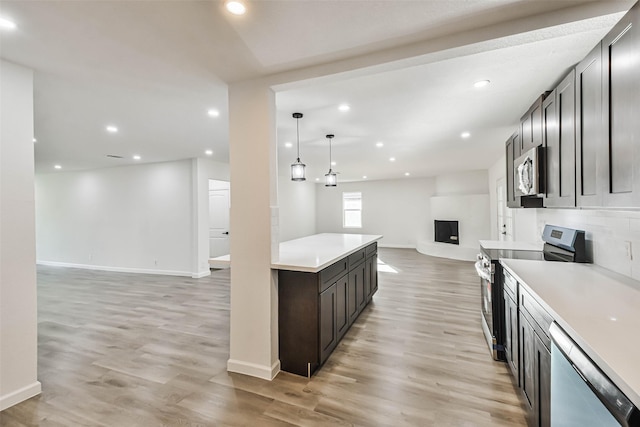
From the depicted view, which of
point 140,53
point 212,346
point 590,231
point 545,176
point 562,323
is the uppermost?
point 140,53

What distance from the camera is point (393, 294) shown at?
Result: 4723 millimetres

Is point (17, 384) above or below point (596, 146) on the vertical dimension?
below

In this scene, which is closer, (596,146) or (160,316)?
(596,146)

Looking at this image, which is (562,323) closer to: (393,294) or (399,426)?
(399,426)

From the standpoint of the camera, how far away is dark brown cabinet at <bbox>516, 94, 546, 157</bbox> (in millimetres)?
2500

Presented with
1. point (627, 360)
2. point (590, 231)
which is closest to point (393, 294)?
point (590, 231)

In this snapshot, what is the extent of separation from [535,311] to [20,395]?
11.8 ft

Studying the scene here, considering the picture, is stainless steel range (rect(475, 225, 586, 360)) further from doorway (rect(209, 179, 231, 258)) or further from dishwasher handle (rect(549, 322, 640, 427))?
doorway (rect(209, 179, 231, 258))

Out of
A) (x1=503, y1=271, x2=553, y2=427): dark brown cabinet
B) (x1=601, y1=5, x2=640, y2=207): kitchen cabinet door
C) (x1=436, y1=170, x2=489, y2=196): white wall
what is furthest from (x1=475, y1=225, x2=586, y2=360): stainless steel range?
(x1=436, y1=170, x2=489, y2=196): white wall

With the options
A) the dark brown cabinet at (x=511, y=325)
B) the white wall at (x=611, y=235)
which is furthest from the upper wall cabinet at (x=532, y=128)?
the dark brown cabinet at (x=511, y=325)

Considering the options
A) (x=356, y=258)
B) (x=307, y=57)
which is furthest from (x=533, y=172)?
(x=307, y=57)

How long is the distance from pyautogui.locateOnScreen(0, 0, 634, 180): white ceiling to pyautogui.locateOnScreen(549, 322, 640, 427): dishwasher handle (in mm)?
1673

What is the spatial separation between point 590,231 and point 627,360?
187 cm

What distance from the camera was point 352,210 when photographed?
11008 mm
